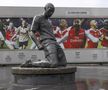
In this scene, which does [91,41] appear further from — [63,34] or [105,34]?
[63,34]

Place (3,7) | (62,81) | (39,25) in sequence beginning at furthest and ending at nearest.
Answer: (3,7) < (39,25) < (62,81)

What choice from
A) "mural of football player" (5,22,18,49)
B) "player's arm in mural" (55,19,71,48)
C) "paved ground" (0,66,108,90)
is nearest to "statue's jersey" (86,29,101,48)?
"player's arm in mural" (55,19,71,48)

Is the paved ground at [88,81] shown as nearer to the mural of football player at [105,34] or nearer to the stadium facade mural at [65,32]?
the stadium facade mural at [65,32]

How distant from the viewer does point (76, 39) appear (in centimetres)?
3172

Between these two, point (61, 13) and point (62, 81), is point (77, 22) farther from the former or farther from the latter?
point (62, 81)

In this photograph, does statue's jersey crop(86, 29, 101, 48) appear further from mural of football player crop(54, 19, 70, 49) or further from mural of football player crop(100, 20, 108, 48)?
mural of football player crop(54, 19, 70, 49)

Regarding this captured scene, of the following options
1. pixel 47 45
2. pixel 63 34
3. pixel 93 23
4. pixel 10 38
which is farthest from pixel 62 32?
pixel 47 45

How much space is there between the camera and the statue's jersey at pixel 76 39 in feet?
104

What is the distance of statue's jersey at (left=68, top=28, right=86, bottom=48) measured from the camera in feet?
104

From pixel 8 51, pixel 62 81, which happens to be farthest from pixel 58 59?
pixel 8 51

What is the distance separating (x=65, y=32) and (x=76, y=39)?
3.44 ft

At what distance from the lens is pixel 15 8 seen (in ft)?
102

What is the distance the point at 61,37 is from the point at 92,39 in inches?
99.8

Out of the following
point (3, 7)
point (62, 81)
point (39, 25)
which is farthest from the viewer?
point (3, 7)
